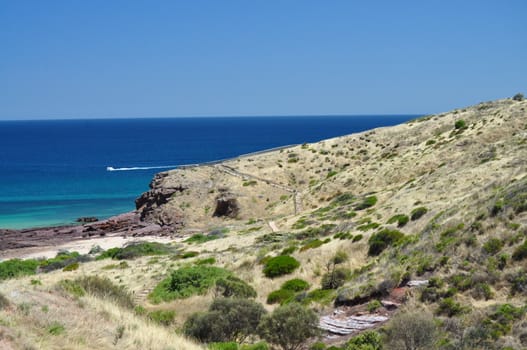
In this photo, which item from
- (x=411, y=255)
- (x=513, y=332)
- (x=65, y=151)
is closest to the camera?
(x=513, y=332)

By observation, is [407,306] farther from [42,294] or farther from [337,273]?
[42,294]

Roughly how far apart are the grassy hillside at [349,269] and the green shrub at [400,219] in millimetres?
101

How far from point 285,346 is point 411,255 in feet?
29.1

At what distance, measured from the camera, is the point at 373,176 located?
186 ft

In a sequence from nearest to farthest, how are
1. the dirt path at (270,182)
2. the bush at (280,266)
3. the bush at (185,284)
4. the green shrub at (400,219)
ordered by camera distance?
the bush at (185,284) → the bush at (280,266) → the green shrub at (400,219) → the dirt path at (270,182)

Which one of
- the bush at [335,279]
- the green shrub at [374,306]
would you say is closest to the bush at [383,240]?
the bush at [335,279]

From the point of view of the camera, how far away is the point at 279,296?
24.6m

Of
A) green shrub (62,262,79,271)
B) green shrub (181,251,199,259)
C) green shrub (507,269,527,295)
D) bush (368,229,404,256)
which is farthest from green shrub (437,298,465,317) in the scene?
green shrub (62,262,79,271)

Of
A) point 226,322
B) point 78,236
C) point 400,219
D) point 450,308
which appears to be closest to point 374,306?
point 450,308

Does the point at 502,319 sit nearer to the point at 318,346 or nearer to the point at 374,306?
the point at 374,306

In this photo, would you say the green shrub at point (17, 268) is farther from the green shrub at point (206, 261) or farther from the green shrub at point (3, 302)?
the green shrub at point (3, 302)

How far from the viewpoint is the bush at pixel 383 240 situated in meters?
27.5

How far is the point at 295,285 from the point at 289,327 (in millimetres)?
9682

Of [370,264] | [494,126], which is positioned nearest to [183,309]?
[370,264]
